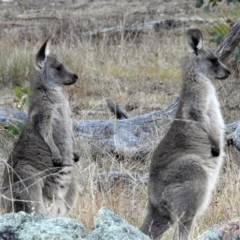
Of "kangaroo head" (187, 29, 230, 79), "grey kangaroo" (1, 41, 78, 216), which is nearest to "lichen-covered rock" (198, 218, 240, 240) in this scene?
"grey kangaroo" (1, 41, 78, 216)

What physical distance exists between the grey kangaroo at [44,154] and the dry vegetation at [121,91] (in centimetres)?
21

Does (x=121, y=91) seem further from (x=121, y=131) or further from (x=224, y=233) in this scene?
(x=224, y=233)

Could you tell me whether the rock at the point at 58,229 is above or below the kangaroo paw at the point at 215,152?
above

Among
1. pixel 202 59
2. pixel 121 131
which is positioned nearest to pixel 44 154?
pixel 202 59

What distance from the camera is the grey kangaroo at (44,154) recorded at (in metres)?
5.81

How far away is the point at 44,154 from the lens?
6.10m

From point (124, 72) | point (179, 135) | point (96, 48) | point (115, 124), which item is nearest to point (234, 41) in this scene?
point (115, 124)

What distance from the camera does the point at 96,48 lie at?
14125 mm

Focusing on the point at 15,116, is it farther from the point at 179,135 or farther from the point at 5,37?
the point at 5,37

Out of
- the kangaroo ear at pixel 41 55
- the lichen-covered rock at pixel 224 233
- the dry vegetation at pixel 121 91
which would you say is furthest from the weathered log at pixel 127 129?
the lichen-covered rock at pixel 224 233

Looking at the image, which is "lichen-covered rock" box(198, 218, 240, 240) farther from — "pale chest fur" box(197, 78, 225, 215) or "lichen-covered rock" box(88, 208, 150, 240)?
"pale chest fur" box(197, 78, 225, 215)

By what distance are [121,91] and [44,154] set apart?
19.4ft

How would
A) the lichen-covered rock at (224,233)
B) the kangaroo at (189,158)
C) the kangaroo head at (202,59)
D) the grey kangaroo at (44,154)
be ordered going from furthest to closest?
1. the kangaroo head at (202,59)
2. the grey kangaroo at (44,154)
3. the kangaroo at (189,158)
4. the lichen-covered rock at (224,233)

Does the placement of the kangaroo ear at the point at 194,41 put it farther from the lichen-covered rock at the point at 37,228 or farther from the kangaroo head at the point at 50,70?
the lichen-covered rock at the point at 37,228
